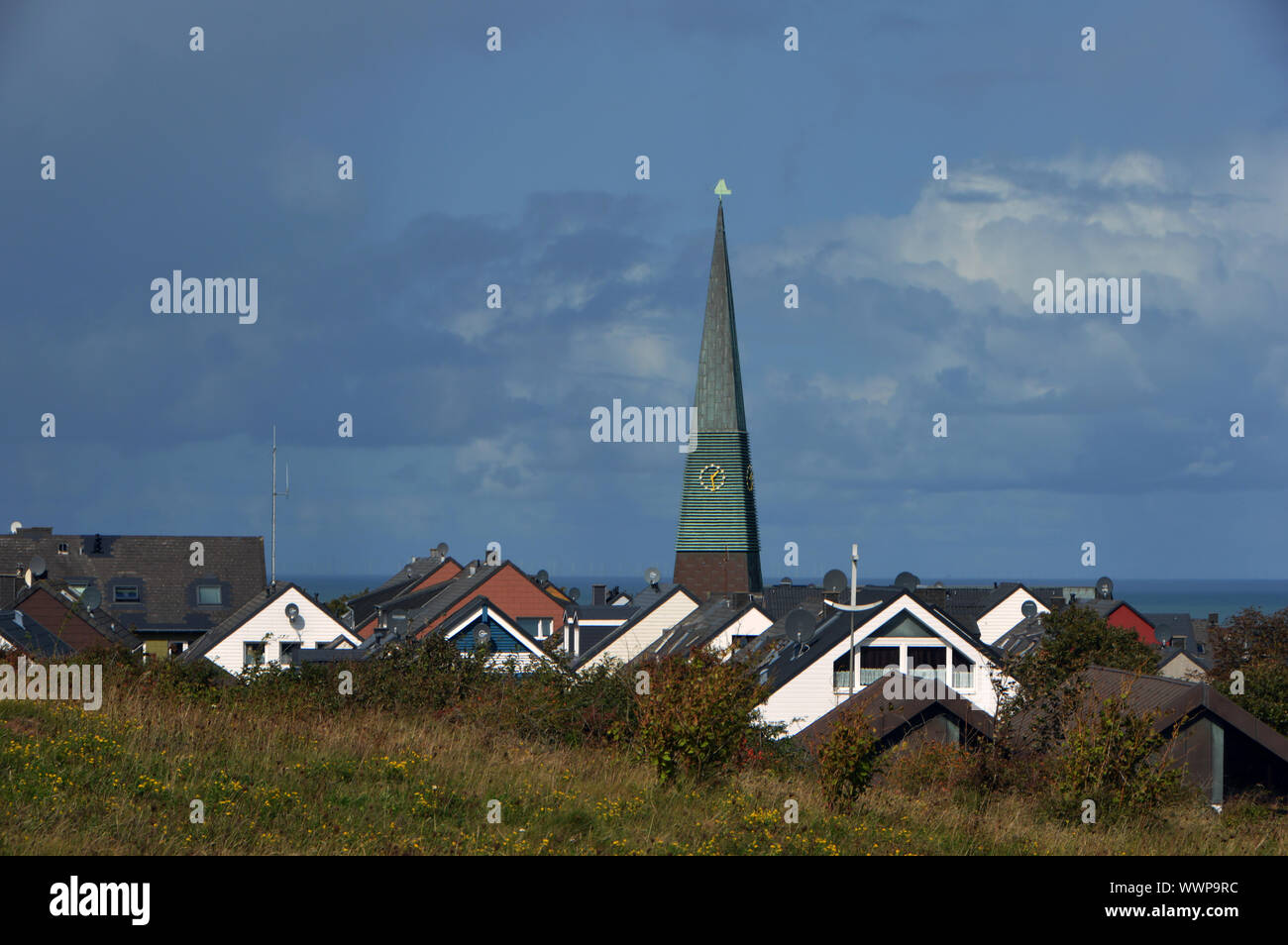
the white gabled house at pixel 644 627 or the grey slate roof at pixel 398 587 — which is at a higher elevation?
the grey slate roof at pixel 398 587

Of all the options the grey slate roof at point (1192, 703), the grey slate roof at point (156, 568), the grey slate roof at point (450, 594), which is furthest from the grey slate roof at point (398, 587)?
the grey slate roof at point (1192, 703)

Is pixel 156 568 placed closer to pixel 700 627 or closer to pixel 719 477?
pixel 700 627

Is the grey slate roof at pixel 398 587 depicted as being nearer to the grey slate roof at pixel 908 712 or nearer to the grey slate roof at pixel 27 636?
the grey slate roof at pixel 27 636

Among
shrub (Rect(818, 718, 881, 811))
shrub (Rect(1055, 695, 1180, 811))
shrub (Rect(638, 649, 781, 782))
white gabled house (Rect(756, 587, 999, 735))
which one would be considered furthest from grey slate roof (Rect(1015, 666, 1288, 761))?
white gabled house (Rect(756, 587, 999, 735))

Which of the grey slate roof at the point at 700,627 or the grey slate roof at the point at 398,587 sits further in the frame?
the grey slate roof at the point at 398,587

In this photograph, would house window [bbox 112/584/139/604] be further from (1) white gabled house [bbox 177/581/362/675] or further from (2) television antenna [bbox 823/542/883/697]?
(2) television antenna [bbox 823/542/883/697]
